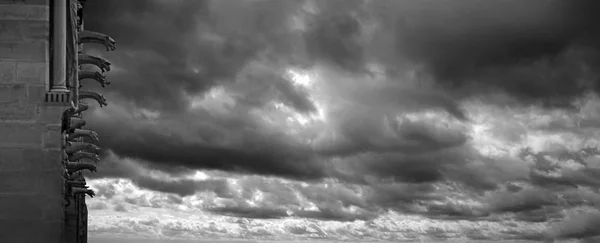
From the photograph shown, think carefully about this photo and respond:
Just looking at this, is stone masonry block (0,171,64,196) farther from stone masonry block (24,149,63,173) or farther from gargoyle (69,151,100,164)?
gargoyle (69,151,100,164)

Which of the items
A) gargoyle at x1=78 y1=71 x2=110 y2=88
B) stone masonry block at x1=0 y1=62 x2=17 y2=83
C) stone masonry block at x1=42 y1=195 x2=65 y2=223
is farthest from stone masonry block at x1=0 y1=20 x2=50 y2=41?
gargoyle at x1=78 y1=71 x2=110 y2=88

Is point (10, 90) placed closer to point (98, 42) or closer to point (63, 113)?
point (63, 113)

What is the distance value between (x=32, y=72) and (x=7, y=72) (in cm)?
150

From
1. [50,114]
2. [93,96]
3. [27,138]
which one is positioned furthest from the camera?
[93,96]

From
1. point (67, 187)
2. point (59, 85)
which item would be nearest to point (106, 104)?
point (67, 187)

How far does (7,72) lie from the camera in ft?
161

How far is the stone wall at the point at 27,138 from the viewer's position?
48750 mm

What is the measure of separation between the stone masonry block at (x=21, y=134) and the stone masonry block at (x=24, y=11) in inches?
257

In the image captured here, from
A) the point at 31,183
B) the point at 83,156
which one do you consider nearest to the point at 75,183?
the point at 83,156

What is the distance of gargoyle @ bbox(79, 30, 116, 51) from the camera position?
59.6 m

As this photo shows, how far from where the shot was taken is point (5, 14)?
162ft

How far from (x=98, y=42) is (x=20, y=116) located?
513 inches

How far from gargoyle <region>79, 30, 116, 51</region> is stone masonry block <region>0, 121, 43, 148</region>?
12096mm

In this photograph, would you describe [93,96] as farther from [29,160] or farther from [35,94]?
[29,160]
